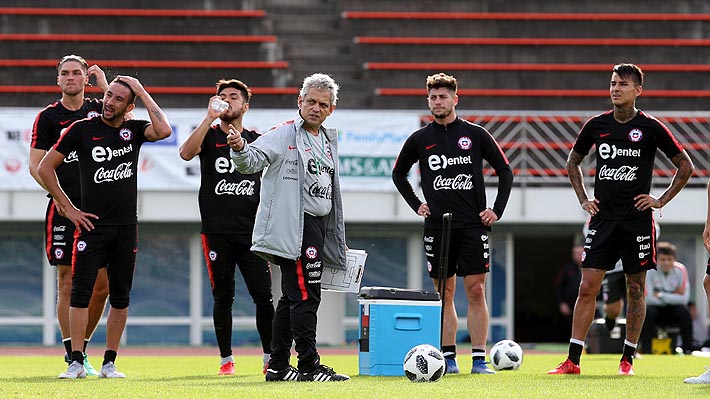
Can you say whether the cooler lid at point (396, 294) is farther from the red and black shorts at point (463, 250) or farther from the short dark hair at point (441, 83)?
the short dark hair at point (441, 83)

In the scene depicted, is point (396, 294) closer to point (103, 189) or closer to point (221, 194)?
point (221, 194)

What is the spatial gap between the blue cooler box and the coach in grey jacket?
2.09ft

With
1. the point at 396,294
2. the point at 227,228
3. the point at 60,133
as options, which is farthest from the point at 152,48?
the point at 396,294

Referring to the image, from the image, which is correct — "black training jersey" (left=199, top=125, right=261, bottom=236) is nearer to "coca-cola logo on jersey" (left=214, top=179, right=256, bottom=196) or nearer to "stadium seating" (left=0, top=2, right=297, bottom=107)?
"coca-cola logo on jersey" (left=214, top=179, right=256, bottom=196)

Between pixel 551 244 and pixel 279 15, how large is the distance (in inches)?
264

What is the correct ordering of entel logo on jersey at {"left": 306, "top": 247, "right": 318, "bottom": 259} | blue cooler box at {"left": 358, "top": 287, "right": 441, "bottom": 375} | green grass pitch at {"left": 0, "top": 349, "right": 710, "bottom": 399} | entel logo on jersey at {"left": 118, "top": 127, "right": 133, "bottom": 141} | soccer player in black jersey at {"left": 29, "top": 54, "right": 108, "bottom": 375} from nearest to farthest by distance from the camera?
green grass pitch at {"left": 0, "top": 349, "right": 710, "bottom": 399}
entel logo on jersey at {"left": 306, "top": 247, "right": 318, "bottom": 259}
entel logo on jersey at {"left": 118, "top": 127, "right": 133, "bottom": 141}
blue cooler box at {"left": 358, "top": 287, "right": 441, "bottom": 375}
soccer player in black jersey at {"left": 29, "top": 54, "right": 108, "bottom": 375}

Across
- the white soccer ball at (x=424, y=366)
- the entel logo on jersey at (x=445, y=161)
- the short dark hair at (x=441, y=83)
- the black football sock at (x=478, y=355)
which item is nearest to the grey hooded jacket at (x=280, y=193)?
the white soccer ball at (x=424, y=366)

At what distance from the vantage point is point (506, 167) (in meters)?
9.42

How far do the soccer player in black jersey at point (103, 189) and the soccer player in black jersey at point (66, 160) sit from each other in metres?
0.66

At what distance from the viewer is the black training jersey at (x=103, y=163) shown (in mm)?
8250

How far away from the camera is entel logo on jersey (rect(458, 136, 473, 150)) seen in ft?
30.4

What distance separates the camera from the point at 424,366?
7680 mm

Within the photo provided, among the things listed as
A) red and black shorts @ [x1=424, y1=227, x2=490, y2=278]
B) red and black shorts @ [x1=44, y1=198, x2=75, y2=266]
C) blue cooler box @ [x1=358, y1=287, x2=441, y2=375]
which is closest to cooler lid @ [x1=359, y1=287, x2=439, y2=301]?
blue cooler box @ [x1=358, y1=287, x2=441, y2=375]

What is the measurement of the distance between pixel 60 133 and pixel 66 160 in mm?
228
